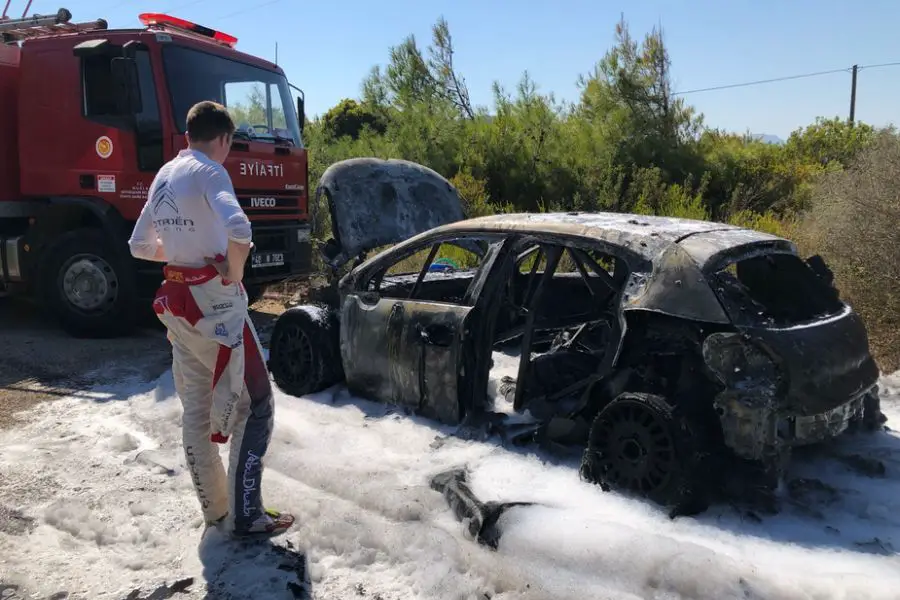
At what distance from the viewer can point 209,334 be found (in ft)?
9.96

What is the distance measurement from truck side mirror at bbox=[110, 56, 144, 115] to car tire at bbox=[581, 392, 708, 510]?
587 cm

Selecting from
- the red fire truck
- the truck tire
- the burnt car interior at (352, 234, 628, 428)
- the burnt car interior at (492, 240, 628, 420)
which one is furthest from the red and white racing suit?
the truck tire

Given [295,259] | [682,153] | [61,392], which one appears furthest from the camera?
[682,153]

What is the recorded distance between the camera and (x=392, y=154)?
14.6 meters

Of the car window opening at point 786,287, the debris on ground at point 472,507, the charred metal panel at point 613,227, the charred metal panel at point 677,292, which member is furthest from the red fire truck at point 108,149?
the car window opening at point 786,287

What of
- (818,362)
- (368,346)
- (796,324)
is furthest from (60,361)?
(818,362)

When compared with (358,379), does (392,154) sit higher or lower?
higher

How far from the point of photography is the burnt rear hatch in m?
3.21

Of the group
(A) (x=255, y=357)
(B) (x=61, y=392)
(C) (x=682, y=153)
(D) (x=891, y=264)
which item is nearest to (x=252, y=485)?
(A) (x=255, y=357)

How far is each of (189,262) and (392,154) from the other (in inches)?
469

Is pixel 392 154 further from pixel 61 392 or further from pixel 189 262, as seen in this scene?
pixel 189 262

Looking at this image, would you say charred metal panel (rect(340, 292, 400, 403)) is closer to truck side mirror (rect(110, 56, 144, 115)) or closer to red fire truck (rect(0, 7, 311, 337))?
red fire truck (rect(0, 7, 311, 337))

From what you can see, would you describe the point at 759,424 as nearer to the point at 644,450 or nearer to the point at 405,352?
the point at 644,450

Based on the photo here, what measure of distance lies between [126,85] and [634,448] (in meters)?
6.21
